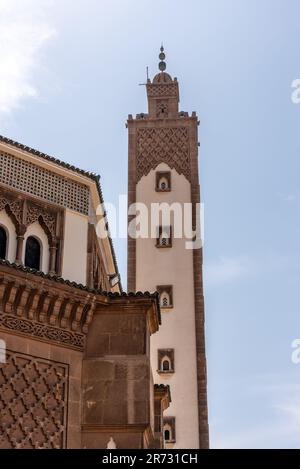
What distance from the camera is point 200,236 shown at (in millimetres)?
21188

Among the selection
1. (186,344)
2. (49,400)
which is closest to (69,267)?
(49,400)

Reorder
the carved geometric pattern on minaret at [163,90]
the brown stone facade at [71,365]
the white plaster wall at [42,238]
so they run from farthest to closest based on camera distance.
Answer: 1. the carved geometric pattern on minaret at [163,90]
2. the white plaster wall at [42,238]
3. the brown stone facade at [71,365]

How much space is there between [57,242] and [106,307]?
4.04 ft

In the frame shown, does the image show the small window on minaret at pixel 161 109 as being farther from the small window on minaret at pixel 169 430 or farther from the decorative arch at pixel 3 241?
the decorative arch at pixel 3 241

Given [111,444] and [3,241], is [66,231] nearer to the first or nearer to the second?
[3,241]

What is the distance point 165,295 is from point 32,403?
11161 mm

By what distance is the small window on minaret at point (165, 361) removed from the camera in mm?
19172

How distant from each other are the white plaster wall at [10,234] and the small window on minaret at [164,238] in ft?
35.7

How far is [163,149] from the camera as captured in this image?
23.1 m

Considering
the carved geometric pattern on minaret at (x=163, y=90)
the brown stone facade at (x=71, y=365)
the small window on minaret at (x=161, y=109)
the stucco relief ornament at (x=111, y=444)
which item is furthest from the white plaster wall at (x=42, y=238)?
the carved geometric pattern on minaret at (x=163, y=90)

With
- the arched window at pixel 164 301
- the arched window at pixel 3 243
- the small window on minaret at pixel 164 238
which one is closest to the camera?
the arched window at pixel 3 243

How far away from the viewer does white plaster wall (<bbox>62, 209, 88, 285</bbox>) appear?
10555 mm

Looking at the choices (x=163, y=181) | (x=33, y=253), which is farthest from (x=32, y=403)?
(x=163, y=181)

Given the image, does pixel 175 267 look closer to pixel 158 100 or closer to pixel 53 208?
pixel 158 100
